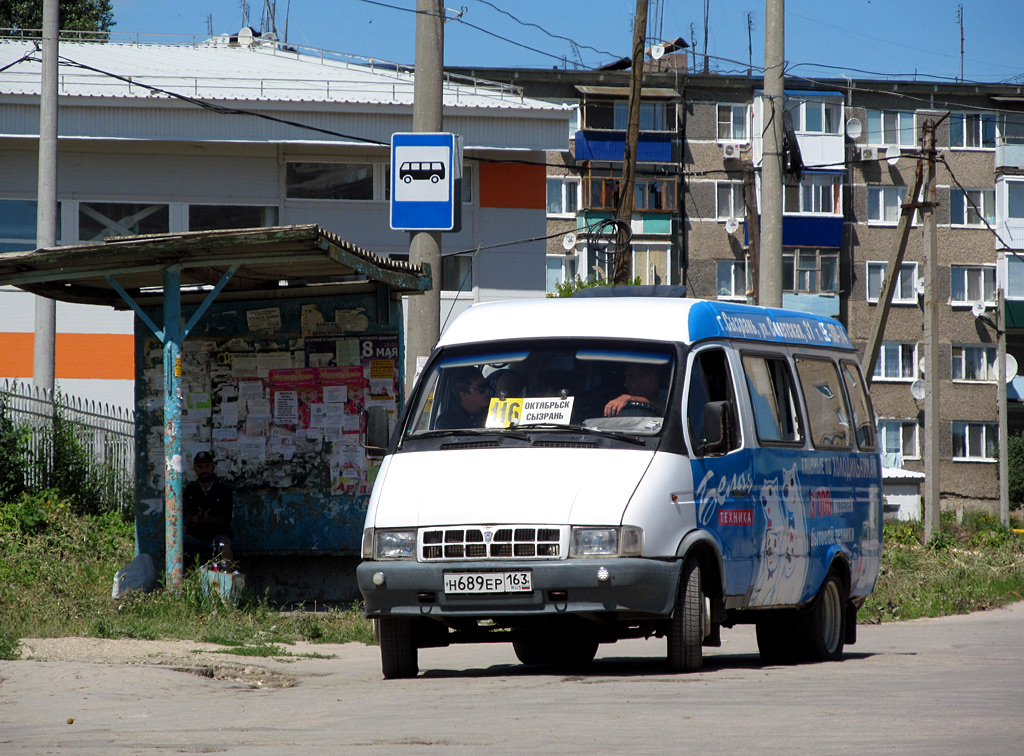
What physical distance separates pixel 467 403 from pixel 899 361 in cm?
4966

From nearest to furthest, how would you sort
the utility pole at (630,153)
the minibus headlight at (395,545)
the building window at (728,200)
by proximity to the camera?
the minibus headlight at (395,545) → the utility pole at (630,153) → the building window at (728,200)

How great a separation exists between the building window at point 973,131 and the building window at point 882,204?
3588 millimetres

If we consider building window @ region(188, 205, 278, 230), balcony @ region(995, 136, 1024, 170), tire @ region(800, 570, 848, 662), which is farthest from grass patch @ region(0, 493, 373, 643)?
balcony @ region(995, 136, 1024, 170)

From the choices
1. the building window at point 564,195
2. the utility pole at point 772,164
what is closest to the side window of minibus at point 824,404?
the utility pole at point 772,164

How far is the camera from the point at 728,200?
182 feet

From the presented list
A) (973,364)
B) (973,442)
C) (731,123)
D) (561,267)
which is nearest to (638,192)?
(561,267)

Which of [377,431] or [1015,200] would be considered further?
[1015,200]

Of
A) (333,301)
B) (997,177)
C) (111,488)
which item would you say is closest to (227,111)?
(111,488)

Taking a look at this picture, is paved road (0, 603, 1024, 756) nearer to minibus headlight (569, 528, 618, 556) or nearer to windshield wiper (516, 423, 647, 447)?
minibus headlight (569, 528, 618, 556)

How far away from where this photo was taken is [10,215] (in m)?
27.8

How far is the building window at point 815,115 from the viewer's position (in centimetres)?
5503

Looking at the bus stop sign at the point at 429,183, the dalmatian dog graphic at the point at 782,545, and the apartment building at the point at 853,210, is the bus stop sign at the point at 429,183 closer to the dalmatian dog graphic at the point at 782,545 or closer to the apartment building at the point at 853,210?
the dalmatian dog graphic at the point at 782,545

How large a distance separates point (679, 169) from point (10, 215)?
31819 mm

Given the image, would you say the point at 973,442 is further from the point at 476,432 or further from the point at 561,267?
the point at 476,432
